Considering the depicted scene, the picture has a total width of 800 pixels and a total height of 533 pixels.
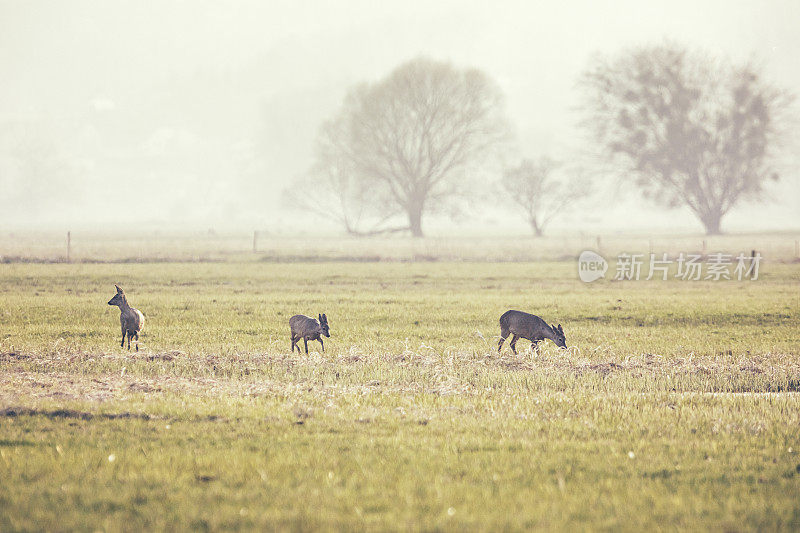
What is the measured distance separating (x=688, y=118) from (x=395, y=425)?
7347 cm

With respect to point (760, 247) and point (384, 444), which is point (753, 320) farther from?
point (760, 247)

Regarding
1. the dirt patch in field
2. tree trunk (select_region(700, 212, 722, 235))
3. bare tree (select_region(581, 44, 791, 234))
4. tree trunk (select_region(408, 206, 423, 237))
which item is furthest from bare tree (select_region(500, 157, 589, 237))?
the dirt patch in field

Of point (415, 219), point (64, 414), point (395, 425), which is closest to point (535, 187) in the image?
point (415, 219)

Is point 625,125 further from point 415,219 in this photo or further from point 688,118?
point 415,219

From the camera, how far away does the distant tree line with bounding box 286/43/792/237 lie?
7375 centimetres

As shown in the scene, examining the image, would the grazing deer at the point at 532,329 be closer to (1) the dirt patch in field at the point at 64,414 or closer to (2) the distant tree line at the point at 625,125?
(1) the dirt patch in field at the point at 64,414

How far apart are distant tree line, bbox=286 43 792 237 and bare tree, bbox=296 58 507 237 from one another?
107 mm

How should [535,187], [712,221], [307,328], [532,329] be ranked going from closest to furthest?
[307,328]
[532,329]
[712,221]
[535,187]

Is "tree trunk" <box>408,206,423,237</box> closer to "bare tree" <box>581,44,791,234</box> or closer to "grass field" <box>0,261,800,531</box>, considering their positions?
"bare tree" <box>581,44,791,234</box>

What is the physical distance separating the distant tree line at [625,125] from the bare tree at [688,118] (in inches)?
3.9

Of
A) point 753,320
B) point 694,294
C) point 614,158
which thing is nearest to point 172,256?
point 694,294

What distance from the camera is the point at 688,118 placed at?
2945 inches

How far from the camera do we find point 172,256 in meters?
44.7

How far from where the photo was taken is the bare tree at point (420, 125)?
242ft
